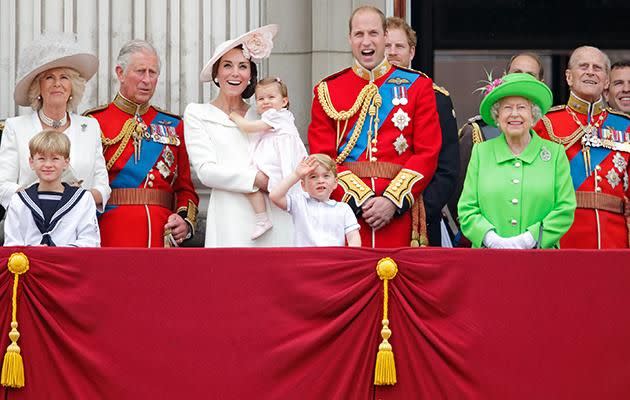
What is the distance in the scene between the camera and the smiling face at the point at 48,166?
784 cm

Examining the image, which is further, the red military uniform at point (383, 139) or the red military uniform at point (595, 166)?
the red military uniform at point (595, 166)

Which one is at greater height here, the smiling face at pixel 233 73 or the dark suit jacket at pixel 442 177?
the smiling face at pixel 233 73

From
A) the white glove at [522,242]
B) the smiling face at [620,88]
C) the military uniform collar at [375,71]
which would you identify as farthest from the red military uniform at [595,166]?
the military uniform collar at [375,71]

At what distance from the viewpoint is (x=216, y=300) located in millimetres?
7363

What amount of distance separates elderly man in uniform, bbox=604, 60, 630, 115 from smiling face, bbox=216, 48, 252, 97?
211cm

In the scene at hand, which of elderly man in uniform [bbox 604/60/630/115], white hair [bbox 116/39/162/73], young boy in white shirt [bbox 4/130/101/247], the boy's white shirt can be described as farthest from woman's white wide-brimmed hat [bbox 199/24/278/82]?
elderly man in uniform [bbox 604/60/630/115]

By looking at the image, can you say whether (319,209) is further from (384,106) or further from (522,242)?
(522,242)

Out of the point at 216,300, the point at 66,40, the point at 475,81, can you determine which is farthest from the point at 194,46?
the point at 216,300

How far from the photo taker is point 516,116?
324 inches

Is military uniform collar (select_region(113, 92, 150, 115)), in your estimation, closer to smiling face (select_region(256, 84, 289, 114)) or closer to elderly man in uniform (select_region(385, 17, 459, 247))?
smiling face (select_region(256, 84, 289, 114))

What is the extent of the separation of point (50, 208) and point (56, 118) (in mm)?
795

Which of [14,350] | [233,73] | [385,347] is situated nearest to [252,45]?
[233,73]

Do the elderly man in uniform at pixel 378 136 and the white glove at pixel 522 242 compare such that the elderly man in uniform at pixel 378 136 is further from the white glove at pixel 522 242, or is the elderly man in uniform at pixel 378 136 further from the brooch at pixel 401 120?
the white glove at pixel 522 242

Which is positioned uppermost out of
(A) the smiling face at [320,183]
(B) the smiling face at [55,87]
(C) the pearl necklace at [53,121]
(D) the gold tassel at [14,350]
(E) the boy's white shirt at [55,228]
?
(B) the smiling face at [55,87]
